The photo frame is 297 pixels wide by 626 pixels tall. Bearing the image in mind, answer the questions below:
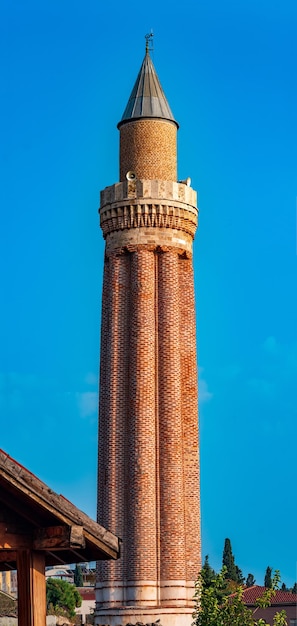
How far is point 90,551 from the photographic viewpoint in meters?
11.6

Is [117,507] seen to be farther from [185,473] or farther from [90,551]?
[90,551]

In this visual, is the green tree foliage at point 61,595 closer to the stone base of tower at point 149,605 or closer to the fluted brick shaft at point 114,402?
the fluted brick shaft at point 114,402

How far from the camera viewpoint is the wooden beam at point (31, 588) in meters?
10.9

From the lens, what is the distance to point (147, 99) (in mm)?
45062

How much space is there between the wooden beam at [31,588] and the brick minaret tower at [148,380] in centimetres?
2918

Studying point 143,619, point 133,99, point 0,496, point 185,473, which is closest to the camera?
point 0,496

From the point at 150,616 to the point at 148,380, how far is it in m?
7.80

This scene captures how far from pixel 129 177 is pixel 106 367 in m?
6.92

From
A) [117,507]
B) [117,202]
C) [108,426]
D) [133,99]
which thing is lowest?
[117,507]

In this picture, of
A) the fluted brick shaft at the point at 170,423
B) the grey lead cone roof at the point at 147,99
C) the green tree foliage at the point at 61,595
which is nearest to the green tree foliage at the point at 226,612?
the fluted brick shaft at the point at 170,423

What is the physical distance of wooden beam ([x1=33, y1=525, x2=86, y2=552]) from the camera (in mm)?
10727

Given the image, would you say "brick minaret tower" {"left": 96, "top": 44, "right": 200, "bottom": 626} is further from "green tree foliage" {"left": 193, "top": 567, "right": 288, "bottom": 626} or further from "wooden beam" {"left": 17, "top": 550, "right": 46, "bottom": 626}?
"wooden beam" {"left": 17, "top": 550, "right": 46, "bottom": 626}

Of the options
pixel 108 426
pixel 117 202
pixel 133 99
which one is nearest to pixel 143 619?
pixel 108 426

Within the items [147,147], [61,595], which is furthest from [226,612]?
[61,595]
